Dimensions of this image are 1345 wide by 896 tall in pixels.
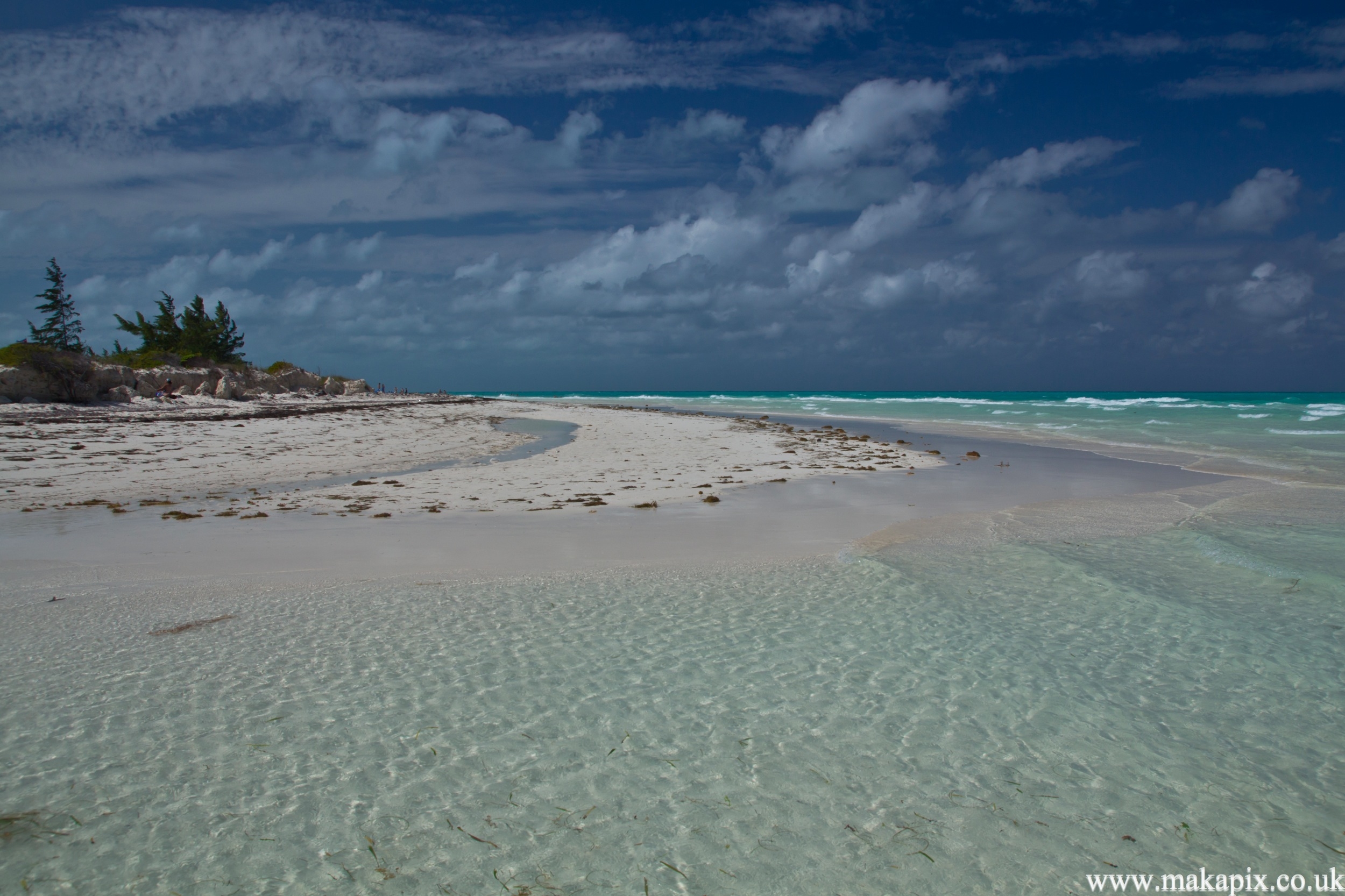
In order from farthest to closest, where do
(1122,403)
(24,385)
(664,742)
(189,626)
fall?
(1122,403) → (24,385) → (189,626) → (664,742)

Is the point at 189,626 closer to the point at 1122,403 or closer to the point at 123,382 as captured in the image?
the point at 123,382

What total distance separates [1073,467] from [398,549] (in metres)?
16.3

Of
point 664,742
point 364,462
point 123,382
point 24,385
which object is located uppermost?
point 123,382

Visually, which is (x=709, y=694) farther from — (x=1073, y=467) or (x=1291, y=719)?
(x=1073, y=467)

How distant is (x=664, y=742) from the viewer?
3.83 metres

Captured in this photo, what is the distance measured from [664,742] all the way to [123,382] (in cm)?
3798

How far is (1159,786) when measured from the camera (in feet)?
11.4

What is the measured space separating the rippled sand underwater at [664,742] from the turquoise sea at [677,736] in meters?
0.02

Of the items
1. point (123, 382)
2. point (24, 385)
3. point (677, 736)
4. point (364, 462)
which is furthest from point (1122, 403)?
point (24, 385)

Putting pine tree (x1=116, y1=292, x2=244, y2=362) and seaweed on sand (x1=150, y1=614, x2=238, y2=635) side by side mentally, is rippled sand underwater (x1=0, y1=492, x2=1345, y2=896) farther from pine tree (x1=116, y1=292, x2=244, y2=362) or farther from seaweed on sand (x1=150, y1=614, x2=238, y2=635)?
→ pine tree (x1=116, y1=292, x2=244, y2=362)

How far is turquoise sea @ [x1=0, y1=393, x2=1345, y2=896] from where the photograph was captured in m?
2.94

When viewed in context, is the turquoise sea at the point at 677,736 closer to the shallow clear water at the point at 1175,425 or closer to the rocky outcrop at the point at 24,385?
the shallow clear water at the point at 1175,425

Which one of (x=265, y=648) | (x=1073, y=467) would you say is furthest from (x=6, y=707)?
(x=1073, y=467)

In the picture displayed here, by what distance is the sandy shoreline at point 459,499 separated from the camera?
A: 774 centimetres
